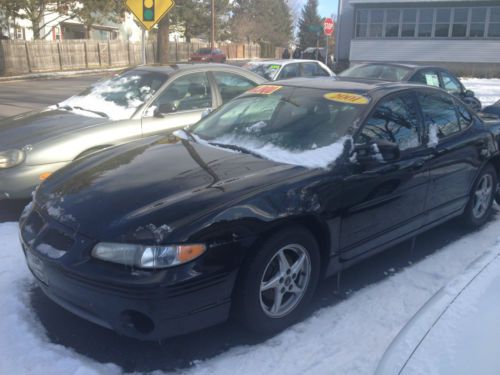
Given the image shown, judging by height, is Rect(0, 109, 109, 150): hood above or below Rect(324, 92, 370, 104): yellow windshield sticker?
below

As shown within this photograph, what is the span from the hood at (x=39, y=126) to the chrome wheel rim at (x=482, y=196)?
403 centimetres

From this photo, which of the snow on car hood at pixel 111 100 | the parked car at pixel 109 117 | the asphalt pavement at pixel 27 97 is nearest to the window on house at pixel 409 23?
the asphalt pavement at pixel 27 97

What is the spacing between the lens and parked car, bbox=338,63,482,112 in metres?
9.52

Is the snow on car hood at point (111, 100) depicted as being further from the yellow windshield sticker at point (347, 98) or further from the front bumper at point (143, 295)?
the front bumper at point (143, 295)

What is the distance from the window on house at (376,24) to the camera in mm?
28641

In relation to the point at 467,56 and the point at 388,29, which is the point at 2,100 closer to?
the point at 388,29

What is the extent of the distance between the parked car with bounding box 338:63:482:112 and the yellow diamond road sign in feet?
11.7

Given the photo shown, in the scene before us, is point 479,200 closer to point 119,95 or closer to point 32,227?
point 32,227

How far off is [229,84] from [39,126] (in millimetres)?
2470

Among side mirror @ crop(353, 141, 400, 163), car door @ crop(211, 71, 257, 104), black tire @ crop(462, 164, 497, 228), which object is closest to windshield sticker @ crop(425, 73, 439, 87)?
car door @ crop(211, 71, 257, 104)

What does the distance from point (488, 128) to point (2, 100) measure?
1399 cm

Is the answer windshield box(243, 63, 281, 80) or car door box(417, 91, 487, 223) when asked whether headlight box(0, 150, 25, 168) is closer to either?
car door box(417, 91, 487, 223)

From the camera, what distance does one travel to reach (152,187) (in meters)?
3.14

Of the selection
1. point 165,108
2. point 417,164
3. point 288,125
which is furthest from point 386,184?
point 165,108
